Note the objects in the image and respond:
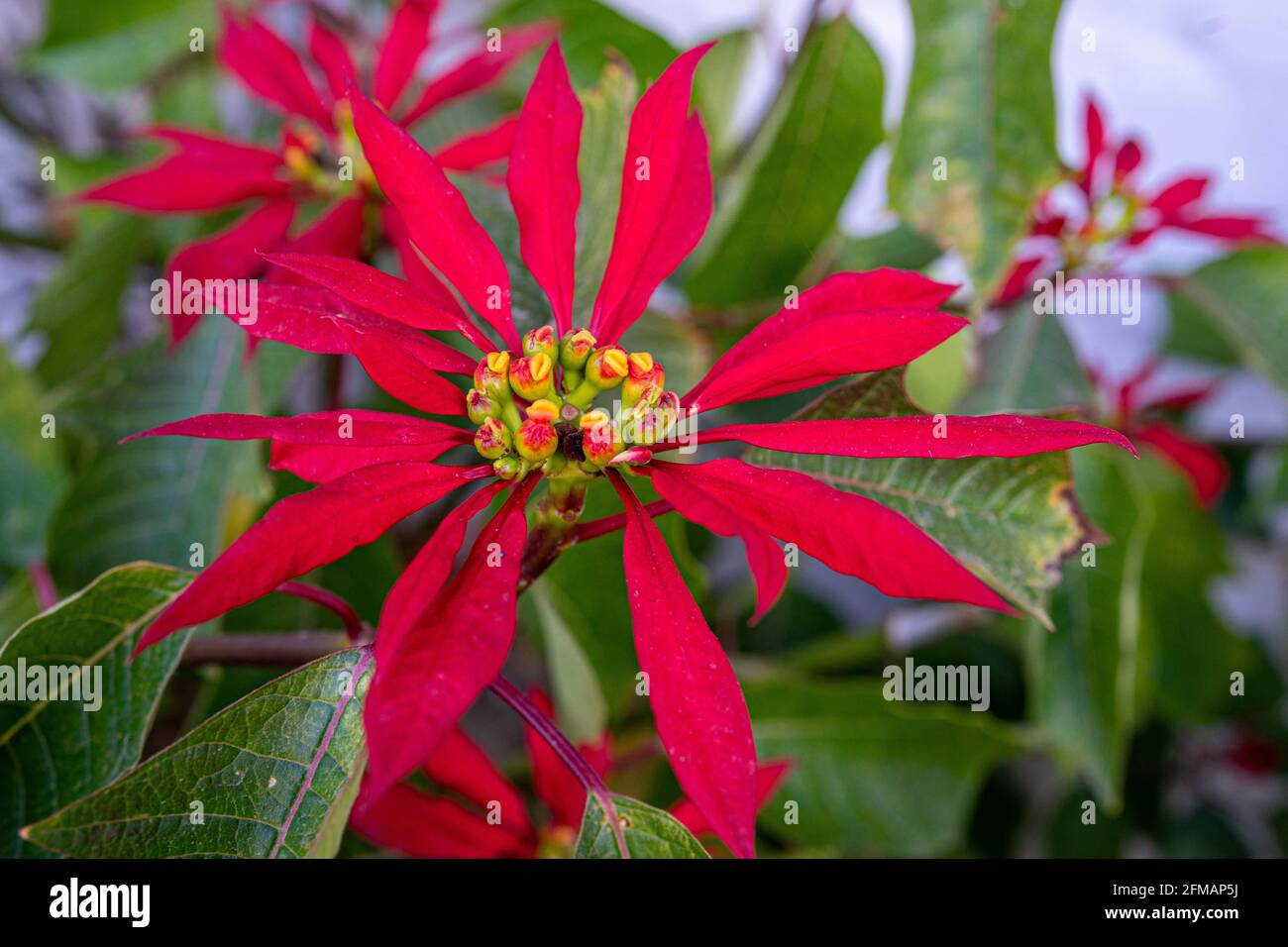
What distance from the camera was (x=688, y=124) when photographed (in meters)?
0.34

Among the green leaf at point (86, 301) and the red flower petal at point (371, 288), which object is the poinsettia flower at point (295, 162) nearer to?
the red flower petal at point (371, 288)

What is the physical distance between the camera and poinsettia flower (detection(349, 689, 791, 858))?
0.43 m

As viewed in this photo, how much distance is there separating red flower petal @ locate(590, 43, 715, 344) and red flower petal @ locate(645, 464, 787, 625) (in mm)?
64

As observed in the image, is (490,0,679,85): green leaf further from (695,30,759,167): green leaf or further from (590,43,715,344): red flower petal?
(590,43,715,344): red flower petal

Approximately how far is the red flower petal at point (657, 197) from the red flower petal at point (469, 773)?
0.22 meters

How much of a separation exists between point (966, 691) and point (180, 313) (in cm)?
70

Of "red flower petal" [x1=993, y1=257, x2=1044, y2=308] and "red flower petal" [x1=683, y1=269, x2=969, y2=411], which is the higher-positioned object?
"red flower petal" [x1=993, y1=257, x2=1044, y2=308]

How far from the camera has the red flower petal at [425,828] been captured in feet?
1.39

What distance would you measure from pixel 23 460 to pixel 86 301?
18cm

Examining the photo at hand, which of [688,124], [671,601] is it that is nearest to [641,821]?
[671,601]

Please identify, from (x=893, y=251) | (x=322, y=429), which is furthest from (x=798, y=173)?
(x=322, y=429)

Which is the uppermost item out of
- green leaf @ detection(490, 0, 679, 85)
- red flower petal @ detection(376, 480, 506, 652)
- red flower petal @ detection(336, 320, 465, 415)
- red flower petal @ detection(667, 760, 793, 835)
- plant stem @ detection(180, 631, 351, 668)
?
green leaf @ detection(490, 0, 679, 85)

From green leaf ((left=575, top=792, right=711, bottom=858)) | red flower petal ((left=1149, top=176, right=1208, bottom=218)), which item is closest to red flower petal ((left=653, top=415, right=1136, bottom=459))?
green leaf ((left=575, top=792, right=711, bottom=858))
